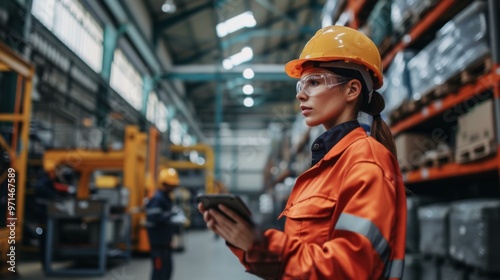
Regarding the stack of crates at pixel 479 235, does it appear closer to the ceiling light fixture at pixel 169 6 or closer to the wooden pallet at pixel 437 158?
the wooden pallet at pixel 437 158

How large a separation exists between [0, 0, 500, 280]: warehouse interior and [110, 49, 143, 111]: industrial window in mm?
67

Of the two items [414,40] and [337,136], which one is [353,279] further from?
[414,40]

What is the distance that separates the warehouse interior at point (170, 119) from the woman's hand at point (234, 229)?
0.04m

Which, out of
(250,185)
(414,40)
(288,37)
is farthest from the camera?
(250,185)

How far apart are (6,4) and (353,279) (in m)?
6.75

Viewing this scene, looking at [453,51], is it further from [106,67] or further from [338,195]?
[106,67]

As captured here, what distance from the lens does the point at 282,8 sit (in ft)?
52.3

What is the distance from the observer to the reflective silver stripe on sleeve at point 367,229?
0.87 metres

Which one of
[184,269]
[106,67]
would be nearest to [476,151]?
[184,269]

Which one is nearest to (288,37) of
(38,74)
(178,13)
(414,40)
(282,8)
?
(282,8)

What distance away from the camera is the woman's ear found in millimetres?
1144

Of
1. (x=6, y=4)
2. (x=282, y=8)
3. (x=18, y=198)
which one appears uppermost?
(x=282, y=8)

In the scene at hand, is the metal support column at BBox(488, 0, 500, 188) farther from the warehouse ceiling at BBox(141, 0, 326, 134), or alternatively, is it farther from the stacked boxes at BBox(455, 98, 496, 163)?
the warehouse ceiling at BBox(141, 0, 326, 134)

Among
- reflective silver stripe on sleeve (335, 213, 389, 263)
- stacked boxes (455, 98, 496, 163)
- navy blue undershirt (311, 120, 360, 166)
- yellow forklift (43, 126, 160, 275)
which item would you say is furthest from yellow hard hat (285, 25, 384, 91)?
yellow forklift (43, 126, 160, 275)
